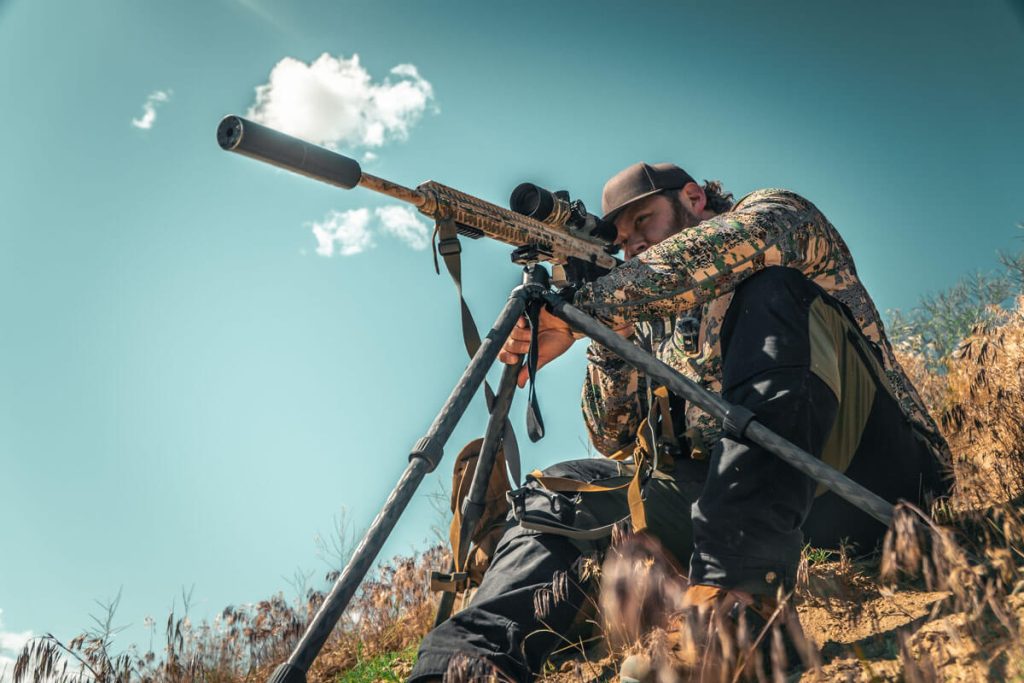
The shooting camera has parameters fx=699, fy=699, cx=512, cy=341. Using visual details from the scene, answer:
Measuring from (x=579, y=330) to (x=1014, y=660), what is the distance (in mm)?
1386

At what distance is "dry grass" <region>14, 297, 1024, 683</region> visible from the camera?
1.52 m

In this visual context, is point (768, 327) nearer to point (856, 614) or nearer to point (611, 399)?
point (856, 614)

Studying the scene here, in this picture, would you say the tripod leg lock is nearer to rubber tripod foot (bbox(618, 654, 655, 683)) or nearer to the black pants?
the black pants

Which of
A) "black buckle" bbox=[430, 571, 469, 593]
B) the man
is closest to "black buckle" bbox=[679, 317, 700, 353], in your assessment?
the man

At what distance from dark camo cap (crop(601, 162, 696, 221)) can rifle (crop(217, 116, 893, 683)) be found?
1.75ft

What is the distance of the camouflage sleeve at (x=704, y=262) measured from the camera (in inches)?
89.1

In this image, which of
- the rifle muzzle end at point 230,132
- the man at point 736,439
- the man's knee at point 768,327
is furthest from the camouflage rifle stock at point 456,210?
the man's knee at point 768,327

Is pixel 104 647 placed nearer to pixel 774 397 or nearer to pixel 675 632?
pixel 675 632

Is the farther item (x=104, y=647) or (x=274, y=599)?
(x=274, y=599)

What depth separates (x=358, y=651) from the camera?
3.82 metres

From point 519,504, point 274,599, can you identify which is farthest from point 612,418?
point 274,599

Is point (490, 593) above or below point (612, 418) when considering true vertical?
below

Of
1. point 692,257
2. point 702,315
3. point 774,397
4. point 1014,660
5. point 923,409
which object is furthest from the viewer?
point 702,315

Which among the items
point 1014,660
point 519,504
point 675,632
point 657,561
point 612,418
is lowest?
point 1014,660
